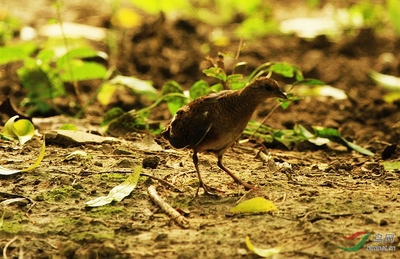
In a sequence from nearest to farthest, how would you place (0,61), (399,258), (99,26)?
(399,258), (0,61), (99,26)

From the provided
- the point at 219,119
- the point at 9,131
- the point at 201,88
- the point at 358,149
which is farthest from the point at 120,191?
the point at 358,149

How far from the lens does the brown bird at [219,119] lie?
4578 mm

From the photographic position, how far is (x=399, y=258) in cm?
364

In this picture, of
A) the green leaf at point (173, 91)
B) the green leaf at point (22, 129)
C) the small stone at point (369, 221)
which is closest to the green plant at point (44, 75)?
the green leaf at point (173, 91)

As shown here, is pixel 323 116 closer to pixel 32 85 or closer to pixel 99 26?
pixel 32 85

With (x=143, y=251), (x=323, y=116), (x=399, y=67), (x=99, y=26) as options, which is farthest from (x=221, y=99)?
(x=99, y=26)

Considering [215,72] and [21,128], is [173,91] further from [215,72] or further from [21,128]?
[21,128]

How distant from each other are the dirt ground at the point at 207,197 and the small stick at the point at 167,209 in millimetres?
32

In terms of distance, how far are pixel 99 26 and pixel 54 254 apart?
7076mm

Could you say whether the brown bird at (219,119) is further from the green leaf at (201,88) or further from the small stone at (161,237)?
the green leaf at (201,88)

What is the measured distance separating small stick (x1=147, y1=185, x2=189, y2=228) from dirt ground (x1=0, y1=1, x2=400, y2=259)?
0.11ft

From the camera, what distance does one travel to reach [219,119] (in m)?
A: 4.57

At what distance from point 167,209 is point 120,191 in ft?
1.23

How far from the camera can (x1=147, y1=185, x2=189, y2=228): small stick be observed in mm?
4047
